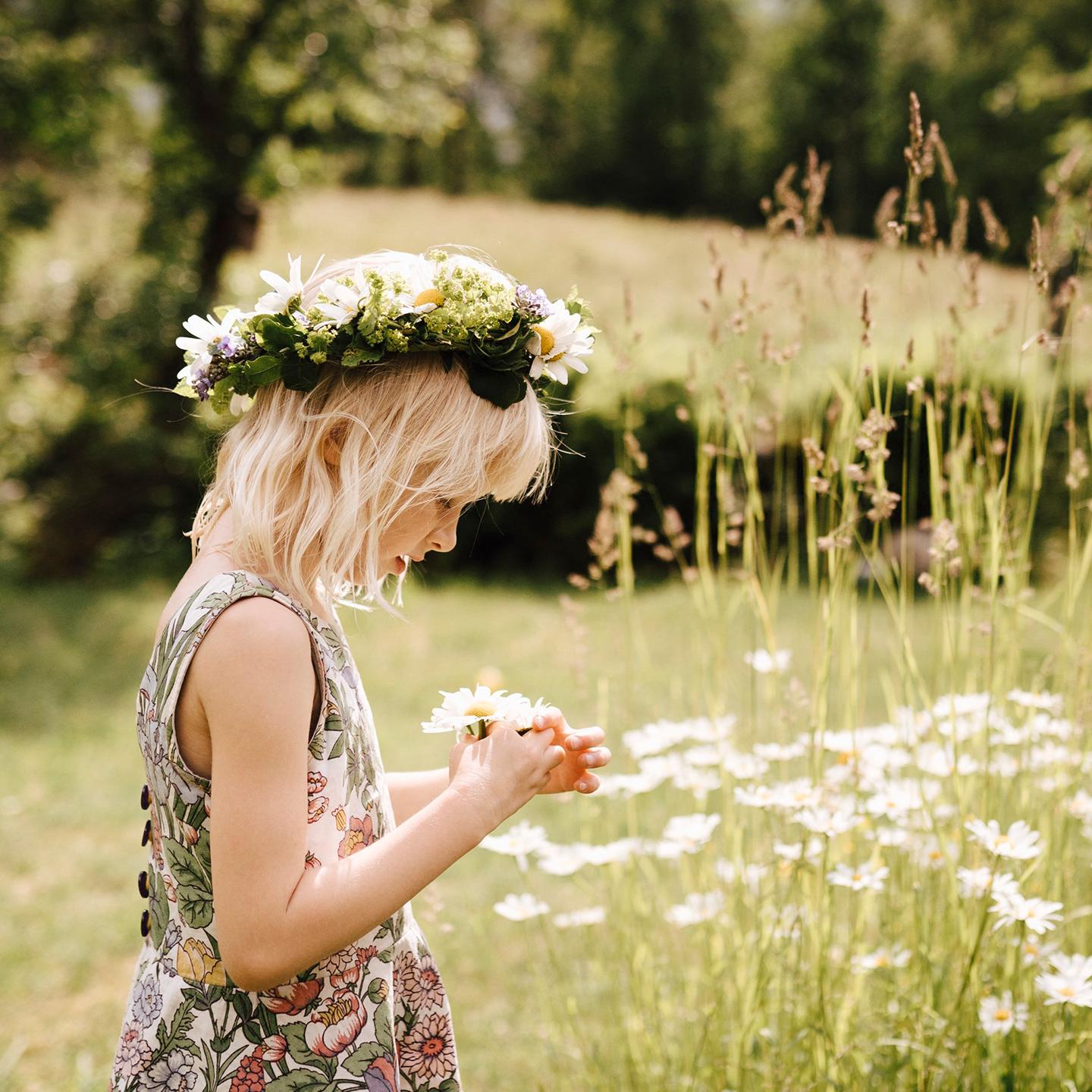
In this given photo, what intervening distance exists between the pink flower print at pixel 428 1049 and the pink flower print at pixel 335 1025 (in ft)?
0.68

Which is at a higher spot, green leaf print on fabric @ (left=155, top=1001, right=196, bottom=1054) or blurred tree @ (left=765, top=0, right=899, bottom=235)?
blurred tree @ (left=765, top=0, right=899, bottom=235)

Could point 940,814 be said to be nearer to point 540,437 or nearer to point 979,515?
point 979,515

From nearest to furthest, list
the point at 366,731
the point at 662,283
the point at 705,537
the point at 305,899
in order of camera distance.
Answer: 1. the point at 305,899
2. the point at 366,731
3. the point at 705,537
4. the point at 662,283

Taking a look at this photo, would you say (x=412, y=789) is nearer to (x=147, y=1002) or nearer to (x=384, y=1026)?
(x=384, y=1026)

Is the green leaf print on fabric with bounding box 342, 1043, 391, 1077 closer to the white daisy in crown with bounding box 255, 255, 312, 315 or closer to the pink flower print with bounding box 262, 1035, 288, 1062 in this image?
the pink flower print with bounding box 262, 1035, 288, 1062

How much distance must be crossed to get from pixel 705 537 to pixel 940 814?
A: 2.54 feet

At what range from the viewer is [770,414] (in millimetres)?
1907

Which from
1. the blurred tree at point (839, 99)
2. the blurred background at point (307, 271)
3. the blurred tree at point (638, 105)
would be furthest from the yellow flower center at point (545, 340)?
the blurred tree at point (839, 99)

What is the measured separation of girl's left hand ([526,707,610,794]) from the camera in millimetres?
1306

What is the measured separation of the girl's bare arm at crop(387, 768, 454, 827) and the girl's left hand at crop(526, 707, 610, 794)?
0.21 metres

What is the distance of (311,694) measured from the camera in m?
1.12

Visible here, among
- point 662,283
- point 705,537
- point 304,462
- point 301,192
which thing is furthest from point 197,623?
point 662,283

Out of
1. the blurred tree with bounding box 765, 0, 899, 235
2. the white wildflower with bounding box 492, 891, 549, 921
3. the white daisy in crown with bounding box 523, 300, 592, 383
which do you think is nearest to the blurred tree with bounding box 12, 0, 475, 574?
the white wildflower with bounding box 492, 891, 549, 921

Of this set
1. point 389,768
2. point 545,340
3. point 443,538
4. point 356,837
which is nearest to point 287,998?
point 356,837
